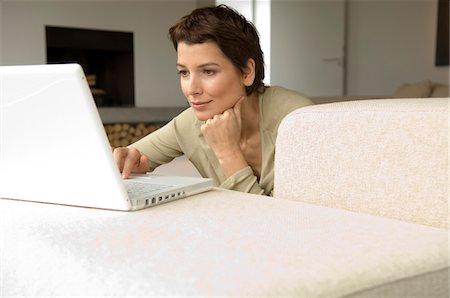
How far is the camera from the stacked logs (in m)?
4.84

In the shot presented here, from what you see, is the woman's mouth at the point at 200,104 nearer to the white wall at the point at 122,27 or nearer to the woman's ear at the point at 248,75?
the woman's ear at the point at 248,75

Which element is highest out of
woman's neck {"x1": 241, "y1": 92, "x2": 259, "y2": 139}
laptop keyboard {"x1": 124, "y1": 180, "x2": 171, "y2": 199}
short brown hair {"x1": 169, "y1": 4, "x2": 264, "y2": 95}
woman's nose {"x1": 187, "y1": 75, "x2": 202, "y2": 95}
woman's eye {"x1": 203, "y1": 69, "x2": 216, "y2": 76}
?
short brown hair {"x1": 169, "y1": 4, "x2": 264, "y2": 95}

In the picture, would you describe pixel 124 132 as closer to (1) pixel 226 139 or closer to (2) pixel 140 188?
(1) pixel 226 139

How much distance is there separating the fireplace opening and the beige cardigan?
3596 millimetres

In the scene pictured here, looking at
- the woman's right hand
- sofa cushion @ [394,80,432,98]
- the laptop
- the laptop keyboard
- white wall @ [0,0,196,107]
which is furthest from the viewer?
white wall @ [0,0,196,107]

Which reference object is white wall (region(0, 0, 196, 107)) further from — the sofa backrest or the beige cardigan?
the sofa backrest

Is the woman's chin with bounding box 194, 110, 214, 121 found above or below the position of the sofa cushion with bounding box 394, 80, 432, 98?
above

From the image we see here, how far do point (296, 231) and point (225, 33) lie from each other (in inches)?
32.4

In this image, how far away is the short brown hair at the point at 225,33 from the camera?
1.39m

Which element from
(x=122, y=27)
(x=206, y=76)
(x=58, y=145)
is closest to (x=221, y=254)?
(x=58, y=145)

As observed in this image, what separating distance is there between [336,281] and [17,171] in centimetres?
57

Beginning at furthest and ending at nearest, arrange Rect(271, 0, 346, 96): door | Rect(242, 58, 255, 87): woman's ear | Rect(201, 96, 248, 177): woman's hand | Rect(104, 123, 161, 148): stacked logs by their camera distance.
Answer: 1. Rect(271, 0, 346, 96): door
2. Rect(104, 123, 161, 148): stacked logs
3. Rect(242, 58, 255, 87): woman's ear
4. Rect(201, 96, 248, 177): woman's hand

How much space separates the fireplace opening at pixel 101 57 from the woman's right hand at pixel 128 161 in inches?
154

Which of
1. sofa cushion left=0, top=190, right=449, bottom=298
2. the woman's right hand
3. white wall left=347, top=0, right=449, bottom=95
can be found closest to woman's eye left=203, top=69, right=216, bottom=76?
the woman's right hand
